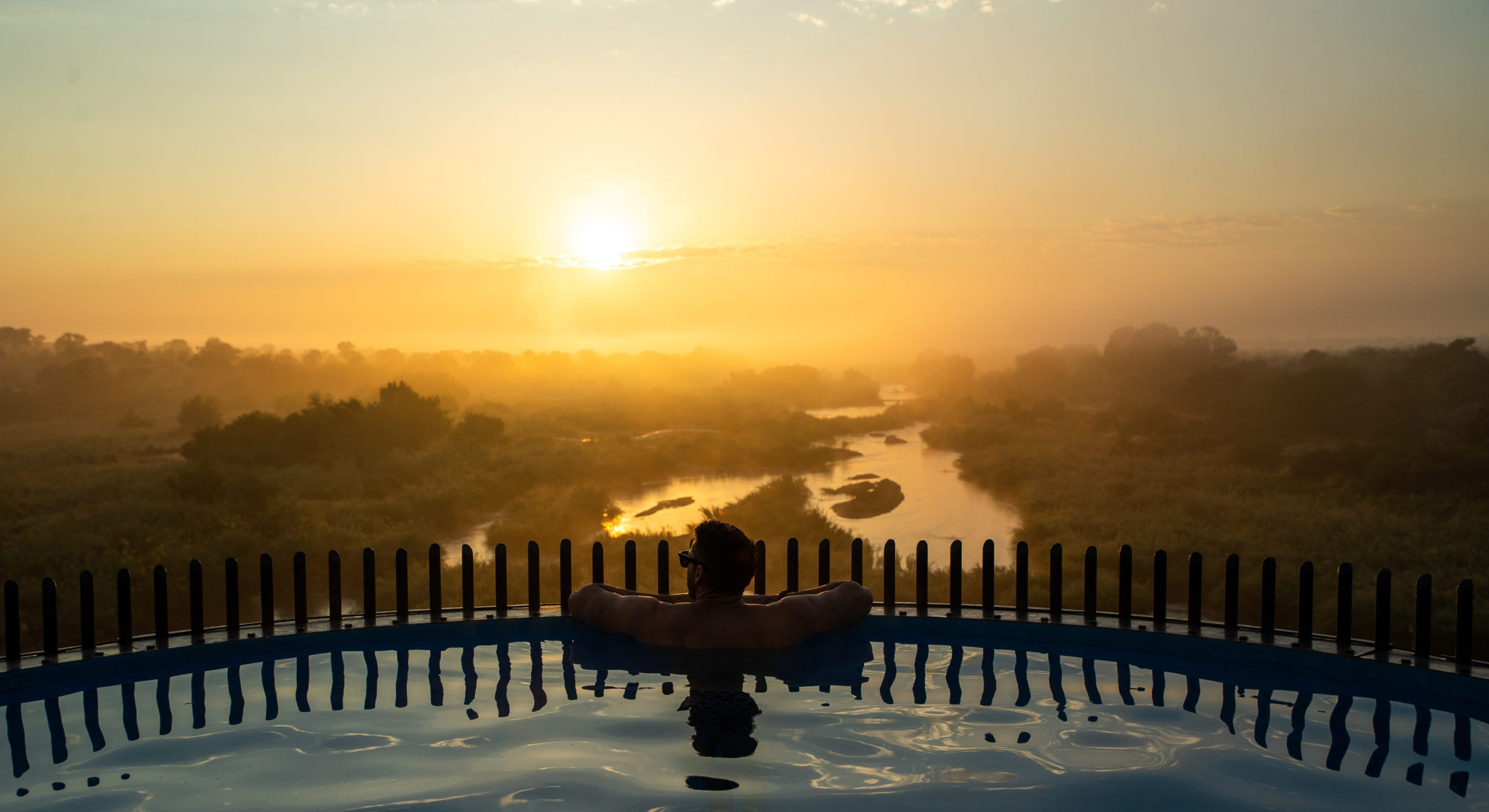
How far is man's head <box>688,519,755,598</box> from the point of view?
5.61 m

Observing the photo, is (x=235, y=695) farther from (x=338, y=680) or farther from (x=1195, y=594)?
(x=1195, y=594)

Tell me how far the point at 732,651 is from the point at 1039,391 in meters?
84.7

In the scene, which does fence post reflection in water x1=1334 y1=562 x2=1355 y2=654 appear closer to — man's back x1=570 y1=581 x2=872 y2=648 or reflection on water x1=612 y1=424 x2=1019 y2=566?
man's back x1=570 y1=581 x2=872 y2=648

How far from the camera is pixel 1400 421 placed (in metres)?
45.5

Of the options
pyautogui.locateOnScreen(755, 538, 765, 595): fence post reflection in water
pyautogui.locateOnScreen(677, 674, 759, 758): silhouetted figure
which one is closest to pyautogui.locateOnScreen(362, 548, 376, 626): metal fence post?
pyautogui.locateOnScreen(677, 674, 759, 758): silhouetted figure

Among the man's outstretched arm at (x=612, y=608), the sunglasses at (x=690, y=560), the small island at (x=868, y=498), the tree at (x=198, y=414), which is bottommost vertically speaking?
the small island at (x=868, y=498)

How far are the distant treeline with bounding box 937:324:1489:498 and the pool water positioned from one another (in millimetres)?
38974

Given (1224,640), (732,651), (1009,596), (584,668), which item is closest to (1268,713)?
(1224,640)

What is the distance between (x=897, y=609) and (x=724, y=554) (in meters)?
2.44

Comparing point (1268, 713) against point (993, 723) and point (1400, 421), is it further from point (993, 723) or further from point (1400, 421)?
point (1400, 421)

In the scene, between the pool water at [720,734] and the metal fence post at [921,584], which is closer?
the pool water at [720,734]

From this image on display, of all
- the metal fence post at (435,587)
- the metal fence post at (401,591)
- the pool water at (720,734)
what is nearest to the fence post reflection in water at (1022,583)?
the pool water at (720,734)

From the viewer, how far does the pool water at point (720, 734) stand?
4.82 m

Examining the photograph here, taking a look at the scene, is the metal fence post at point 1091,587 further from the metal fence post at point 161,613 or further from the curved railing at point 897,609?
the metal fence post at point 161,613
